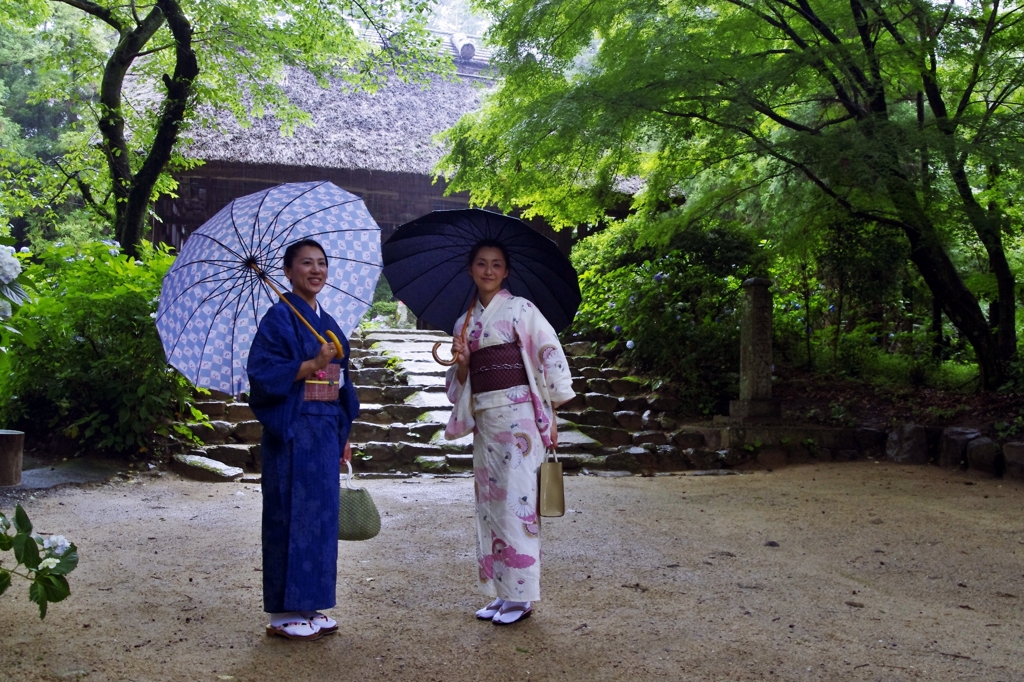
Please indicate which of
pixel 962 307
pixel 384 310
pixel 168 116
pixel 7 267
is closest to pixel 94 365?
pixel 168 116

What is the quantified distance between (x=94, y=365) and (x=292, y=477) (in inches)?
193

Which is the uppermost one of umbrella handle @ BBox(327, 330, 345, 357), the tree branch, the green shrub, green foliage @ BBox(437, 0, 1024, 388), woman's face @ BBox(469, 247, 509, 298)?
the tree branch

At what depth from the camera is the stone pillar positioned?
30.2 feet

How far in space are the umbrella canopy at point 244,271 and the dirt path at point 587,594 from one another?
1.14 meters

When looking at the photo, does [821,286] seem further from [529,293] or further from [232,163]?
[232,163]

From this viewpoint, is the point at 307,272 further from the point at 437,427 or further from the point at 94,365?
the point at 437,427

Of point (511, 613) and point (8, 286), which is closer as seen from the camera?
point (8, 286)

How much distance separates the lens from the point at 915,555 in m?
5.07

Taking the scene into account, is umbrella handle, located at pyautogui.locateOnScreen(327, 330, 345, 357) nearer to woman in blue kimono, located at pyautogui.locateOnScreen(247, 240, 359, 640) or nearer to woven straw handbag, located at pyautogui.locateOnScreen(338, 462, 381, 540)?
woman in blue kimono, located at pyautogui.locateOnScreen(247, 240, 359, 640)

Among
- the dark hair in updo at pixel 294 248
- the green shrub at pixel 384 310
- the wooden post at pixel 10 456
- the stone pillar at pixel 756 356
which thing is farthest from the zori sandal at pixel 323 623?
the green shrub at pixel 384 310

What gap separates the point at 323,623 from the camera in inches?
134

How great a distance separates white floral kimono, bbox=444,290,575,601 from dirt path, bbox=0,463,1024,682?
0.27m

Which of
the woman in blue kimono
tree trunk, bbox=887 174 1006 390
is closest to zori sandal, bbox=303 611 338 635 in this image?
the woman in blue kimono

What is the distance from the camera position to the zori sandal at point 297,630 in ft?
11.0
